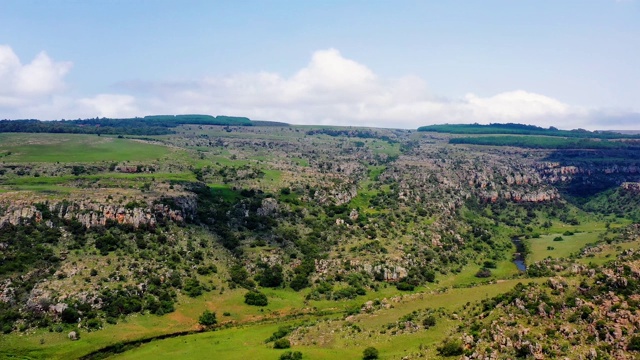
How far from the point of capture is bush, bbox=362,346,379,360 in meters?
81.7

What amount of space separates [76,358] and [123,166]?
117m

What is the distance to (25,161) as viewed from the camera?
19462cm

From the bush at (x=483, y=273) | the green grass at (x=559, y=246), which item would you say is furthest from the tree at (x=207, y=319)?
the green grass at (x=559, y=246)

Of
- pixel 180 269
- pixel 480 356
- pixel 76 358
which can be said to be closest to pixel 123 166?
pixel 180 269

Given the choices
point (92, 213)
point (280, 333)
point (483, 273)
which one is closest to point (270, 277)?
point (280, 333)

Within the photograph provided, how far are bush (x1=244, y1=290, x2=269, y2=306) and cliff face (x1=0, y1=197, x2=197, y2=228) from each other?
38.8 meters

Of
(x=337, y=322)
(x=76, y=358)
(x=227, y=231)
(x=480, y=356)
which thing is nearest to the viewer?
(x=480, y=356)

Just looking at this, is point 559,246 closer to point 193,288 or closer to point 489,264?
point 489,264

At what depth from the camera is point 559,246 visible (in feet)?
603

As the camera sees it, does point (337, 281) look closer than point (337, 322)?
No

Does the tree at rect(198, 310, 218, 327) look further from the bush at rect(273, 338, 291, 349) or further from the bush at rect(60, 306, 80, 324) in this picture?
the bush at rect(273, 338, 291, 349)

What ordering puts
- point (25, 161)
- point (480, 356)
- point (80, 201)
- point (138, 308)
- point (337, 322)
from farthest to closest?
point (25, 161), point (80, 201), point (138, 308), point (337, 322), point (480, 356)

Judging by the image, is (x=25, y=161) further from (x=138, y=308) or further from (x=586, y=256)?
(x=586, y=256)

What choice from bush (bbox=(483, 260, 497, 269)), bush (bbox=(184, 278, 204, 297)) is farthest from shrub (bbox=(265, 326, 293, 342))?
bush (bbox=(483, 260, 497, 269))
